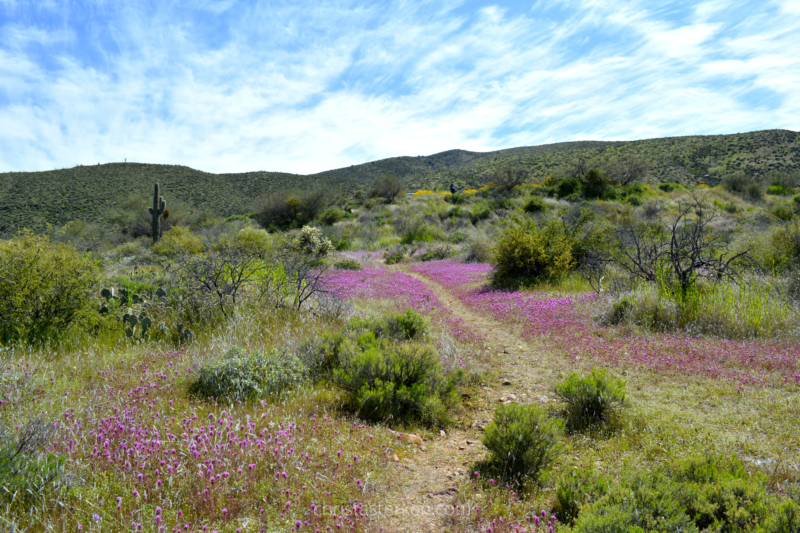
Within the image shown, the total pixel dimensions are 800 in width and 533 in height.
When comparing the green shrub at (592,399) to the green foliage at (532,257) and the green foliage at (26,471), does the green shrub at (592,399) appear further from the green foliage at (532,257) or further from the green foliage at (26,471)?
the green foliage at (532,257)

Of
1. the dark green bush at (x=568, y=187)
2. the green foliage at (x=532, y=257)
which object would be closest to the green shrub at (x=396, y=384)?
the green foliage at (x=532, y=257)

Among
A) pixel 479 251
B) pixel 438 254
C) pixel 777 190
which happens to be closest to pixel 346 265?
pixel 438 254

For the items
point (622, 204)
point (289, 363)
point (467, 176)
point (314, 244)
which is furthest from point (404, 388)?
point (467, 176)

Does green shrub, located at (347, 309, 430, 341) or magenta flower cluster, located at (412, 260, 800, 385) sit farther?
green shrub, located at (347, 309, 430, 341)

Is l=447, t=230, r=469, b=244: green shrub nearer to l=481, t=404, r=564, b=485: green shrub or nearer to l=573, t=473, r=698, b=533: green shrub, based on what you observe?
l=481, t=404, r=564, b=485: green shrub

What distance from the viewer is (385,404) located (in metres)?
4.29

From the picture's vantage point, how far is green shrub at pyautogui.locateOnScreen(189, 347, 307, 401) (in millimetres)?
4207

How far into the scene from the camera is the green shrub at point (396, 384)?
4273 mm

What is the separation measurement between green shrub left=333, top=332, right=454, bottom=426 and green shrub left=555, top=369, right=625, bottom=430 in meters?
1.34

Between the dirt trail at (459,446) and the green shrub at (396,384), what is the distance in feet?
1.16

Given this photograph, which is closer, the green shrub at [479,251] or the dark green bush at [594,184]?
the green shrub at [479,251]

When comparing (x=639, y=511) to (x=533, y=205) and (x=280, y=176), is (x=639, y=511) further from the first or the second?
(x=280, y=176)

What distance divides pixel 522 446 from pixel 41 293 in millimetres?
6996

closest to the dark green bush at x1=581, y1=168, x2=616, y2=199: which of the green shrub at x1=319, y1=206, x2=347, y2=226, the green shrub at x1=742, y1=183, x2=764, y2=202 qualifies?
the green shrub at x1=742, y1=183, x2=764, y2=202
